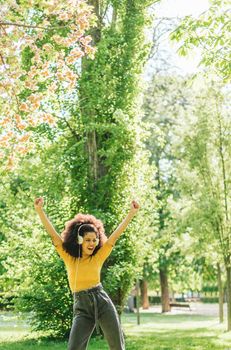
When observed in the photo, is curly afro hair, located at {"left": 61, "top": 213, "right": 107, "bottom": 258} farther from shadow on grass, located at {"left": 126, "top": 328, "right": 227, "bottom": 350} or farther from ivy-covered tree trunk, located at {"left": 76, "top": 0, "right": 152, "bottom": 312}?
ivy-covered tree trunk, located at {"left": 76, "top": 0, "right": 152, "bottom": 312}

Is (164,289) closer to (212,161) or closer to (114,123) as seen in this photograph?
(212,161)

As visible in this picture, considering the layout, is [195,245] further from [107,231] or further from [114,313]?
[114,313]

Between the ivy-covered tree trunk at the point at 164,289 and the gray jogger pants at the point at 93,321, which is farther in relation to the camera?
the ivy-covered tree trunk at the point at 164,289

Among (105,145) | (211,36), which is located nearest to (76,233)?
(211,36)

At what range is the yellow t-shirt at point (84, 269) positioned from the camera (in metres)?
5.39

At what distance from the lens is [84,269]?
543 centimetres

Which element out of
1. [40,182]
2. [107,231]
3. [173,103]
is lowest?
[107,231]

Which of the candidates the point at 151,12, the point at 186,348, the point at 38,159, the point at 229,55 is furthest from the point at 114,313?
the point at 151,12

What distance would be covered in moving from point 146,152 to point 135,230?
Answer: 206 cm

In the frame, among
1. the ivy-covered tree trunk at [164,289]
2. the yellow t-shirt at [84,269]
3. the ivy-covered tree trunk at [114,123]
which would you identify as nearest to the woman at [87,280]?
the yellow t-shirt at [84,269]

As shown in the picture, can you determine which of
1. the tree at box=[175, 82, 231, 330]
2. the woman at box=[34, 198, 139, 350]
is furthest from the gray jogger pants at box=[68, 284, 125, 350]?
the tree at box=[175, 82, 231, 330]

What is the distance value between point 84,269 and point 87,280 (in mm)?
110

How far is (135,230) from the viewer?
14469 millimetres

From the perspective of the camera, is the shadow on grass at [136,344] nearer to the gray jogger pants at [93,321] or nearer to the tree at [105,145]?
the tree at [105,145]
